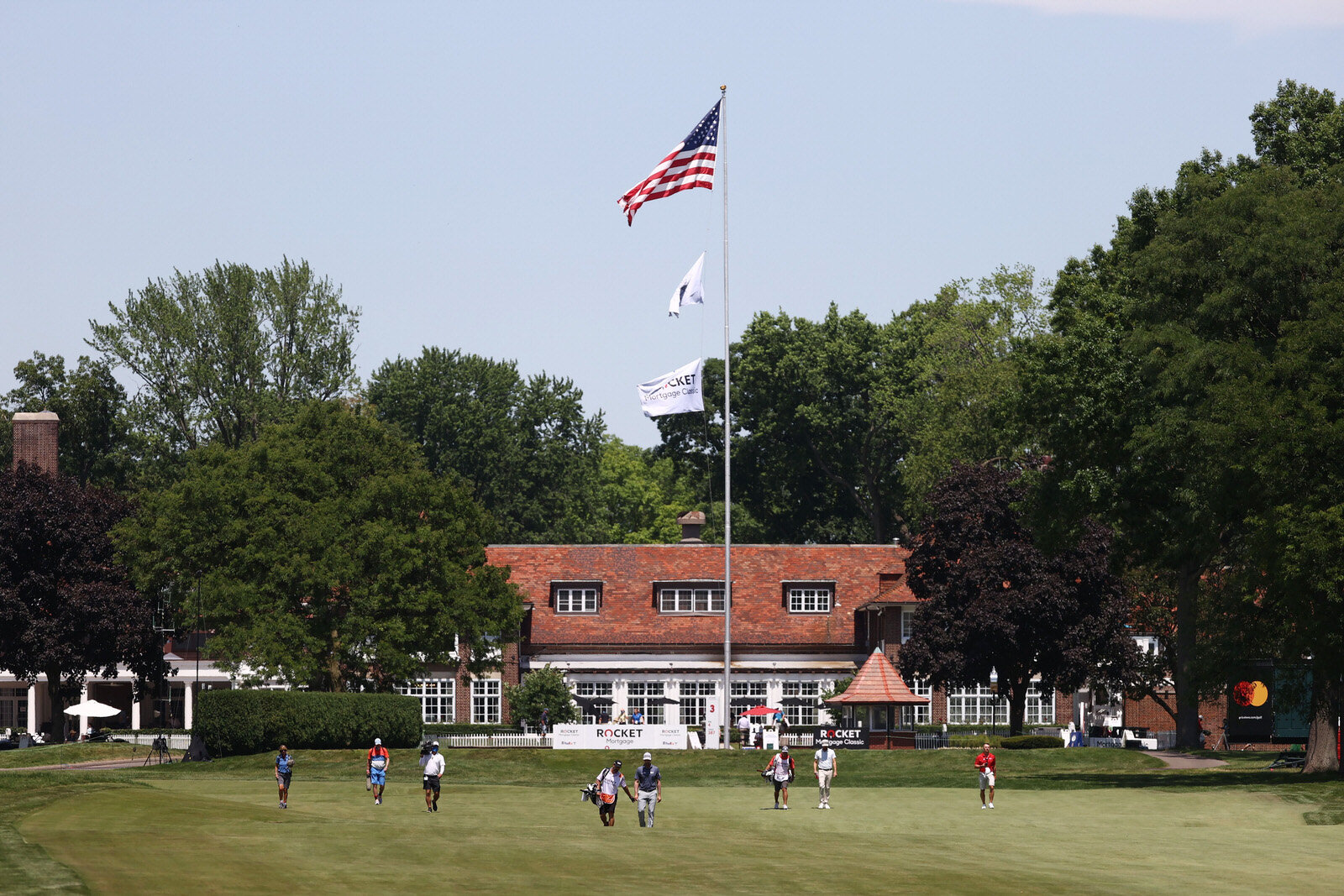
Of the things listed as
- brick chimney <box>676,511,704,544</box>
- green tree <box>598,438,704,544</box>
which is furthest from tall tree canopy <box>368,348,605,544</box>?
brick chimney <box>676,511,704,544</box>

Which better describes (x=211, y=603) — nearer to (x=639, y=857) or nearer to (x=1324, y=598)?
(x=639, y=857)

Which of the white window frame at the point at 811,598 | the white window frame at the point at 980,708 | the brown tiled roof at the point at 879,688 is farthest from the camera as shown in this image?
the white window frame at the point at 811,598

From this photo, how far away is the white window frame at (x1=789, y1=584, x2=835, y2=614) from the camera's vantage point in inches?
3204

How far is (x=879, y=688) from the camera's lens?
200 ft

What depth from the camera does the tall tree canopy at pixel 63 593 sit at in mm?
68750

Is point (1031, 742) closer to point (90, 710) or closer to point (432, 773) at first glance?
point (432, 773)

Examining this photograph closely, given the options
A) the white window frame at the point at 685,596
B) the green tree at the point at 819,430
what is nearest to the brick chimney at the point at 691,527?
the white window frame at the point at 685,596

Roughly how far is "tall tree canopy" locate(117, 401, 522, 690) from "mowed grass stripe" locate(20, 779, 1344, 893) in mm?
14111

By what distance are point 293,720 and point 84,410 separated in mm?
51002

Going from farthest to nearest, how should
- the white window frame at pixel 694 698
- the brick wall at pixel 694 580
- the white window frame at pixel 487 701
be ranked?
the brick wall at pixel 694 580 → the white window frame at pixel 694 698 → the white window frame at pixel 487 701

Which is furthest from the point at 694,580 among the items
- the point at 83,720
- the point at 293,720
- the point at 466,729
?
the point at 83,720

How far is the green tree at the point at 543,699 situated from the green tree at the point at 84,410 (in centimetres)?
4007

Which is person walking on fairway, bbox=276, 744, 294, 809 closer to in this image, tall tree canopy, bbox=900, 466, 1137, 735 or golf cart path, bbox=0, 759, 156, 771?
golf cart path, bbox=0, 759, 156, 771

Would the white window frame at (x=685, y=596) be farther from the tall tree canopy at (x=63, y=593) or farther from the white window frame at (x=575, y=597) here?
the tall tree canopy at (x=63, y=593)
